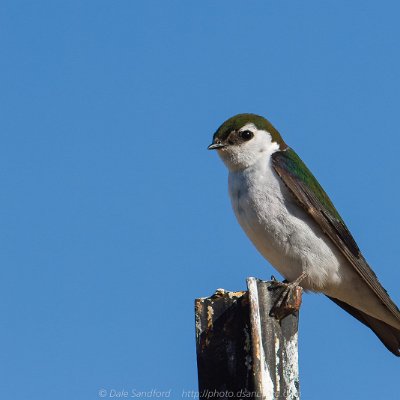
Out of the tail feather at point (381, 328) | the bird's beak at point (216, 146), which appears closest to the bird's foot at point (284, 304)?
the tail feather at point (381, 328)

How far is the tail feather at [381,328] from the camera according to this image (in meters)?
7.08

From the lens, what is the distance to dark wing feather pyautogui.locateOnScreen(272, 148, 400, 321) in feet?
22.8

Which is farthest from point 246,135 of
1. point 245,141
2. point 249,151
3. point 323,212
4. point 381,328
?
point 381,328

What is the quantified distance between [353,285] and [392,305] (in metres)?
0.34

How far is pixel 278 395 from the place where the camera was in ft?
12.7

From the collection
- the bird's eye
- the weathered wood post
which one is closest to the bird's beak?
the bird's eye

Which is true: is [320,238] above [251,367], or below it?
above

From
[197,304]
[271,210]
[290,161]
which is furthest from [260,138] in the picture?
[197,304]

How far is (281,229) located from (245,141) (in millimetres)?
1127

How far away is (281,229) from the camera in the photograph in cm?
670

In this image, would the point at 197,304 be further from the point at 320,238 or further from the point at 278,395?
the point at 320,238

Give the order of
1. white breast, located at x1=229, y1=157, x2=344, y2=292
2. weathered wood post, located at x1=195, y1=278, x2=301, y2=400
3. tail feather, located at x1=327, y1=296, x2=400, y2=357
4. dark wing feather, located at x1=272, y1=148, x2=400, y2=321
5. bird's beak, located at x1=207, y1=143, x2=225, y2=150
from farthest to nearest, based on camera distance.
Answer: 1. bird's beak, located at x1=207, y1=143, x2=225, y2=150
2. tail feather, located at x1=327, y1=296, x2=400, y2=357
3. dark wing feather, located at x1=272, y1=148, x2=400, y2=321
4. white breast, located at x1=229, y1=157, x2=344, y2=292
5. weathered wood post, located at x1=195, y1=278, x2=301, y2=400

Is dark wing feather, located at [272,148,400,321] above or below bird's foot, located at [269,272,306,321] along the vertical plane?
above

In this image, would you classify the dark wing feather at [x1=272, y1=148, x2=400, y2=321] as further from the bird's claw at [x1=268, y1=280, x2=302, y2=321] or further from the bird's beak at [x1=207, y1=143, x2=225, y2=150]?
the bird's claw at [x1=268, y1=280, x2=302, y2=321]
